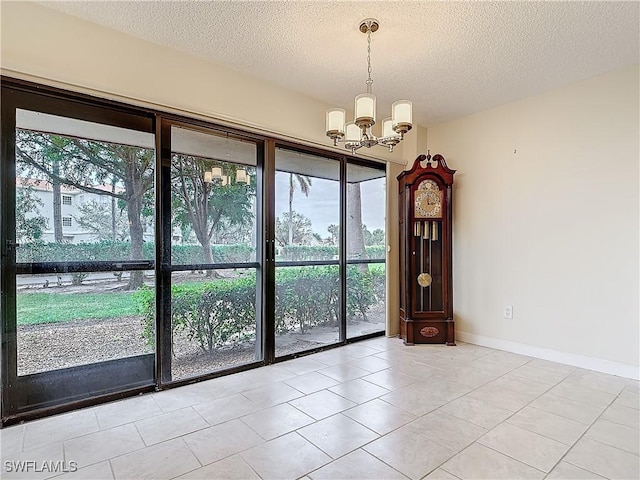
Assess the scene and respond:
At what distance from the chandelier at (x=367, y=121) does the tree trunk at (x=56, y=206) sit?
1878 mm

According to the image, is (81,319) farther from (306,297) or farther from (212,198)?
(306,297)

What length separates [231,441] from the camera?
2.04 metres

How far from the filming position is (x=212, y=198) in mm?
3098

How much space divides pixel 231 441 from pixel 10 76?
2.58m

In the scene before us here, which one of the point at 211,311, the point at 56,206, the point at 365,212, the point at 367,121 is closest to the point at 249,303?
the point at 211,311

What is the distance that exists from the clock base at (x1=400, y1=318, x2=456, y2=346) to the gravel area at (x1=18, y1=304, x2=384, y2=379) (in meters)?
1.76

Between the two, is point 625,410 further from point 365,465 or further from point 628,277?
point 365,465

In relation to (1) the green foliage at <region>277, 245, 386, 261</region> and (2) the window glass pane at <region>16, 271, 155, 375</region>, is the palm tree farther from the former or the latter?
(2) the window glass pane at <region>16, 271, 155, 375</region>

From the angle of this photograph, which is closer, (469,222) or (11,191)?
(11,191)

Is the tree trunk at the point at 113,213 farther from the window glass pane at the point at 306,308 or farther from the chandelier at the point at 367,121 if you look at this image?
the chandelier at the point at 367,121

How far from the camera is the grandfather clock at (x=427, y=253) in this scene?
4.01 metres

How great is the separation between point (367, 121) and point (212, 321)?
6.96ft

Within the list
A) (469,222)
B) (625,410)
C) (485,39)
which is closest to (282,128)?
(485,39)

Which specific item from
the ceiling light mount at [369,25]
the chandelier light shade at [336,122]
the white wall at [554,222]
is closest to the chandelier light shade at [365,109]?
the chandelier light shade at [336,122]
